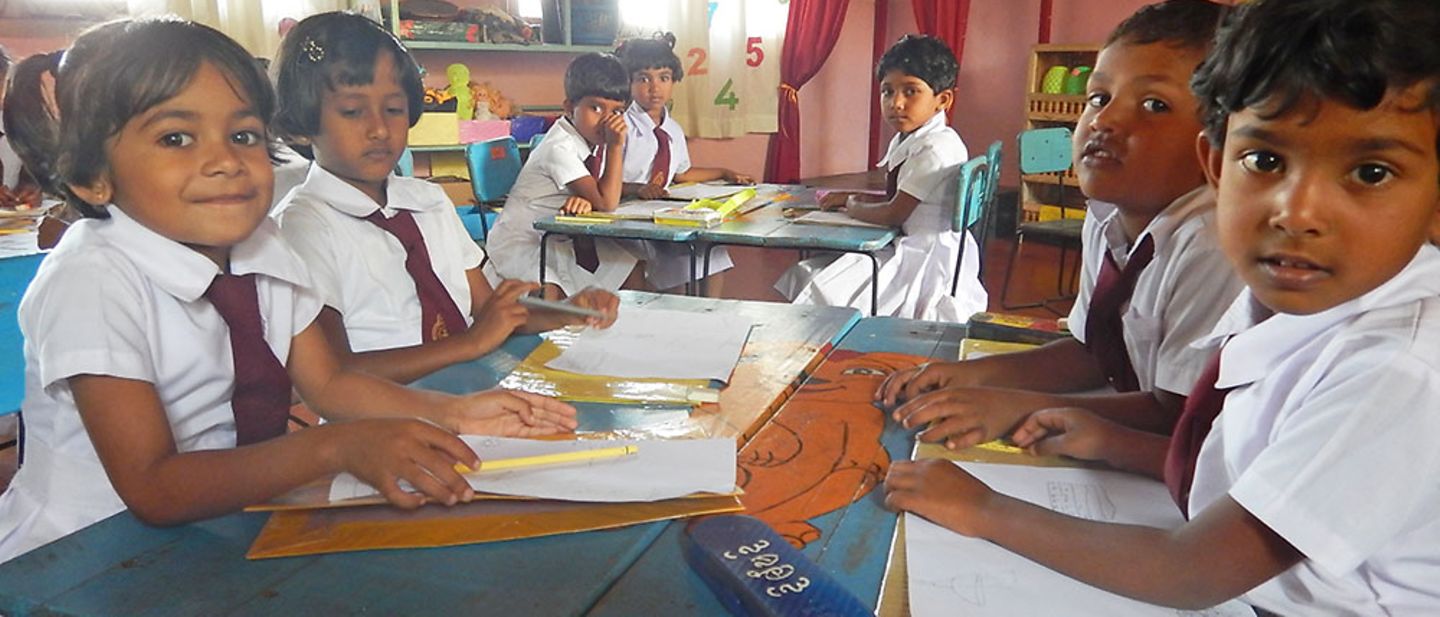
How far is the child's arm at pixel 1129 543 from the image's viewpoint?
605 mm

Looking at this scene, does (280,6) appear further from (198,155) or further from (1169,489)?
(1169,489)

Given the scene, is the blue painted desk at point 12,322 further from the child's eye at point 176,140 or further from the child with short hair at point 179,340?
the child's eye at point 176,140

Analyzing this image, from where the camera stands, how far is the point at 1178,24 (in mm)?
1075

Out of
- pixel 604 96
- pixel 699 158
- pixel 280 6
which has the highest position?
pixel 280 6

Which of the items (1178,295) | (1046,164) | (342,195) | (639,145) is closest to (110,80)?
(342,195)

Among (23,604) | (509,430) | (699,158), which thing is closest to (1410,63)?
(509,430)

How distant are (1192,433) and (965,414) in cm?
21

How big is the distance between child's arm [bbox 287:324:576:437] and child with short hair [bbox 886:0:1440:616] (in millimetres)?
427

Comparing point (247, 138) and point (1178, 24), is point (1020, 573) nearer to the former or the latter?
point (1178, 24)

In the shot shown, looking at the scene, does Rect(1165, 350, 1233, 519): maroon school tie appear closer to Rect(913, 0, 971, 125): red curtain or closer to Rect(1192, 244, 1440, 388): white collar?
Rect(1192, 244, 1440, 388): white collar

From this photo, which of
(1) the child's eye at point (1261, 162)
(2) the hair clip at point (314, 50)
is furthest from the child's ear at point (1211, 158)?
(2) the hair clip at point (314, 50)

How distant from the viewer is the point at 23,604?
610 mm

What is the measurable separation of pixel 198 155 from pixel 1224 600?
947mm

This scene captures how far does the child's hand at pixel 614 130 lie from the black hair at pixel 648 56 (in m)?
0.50
